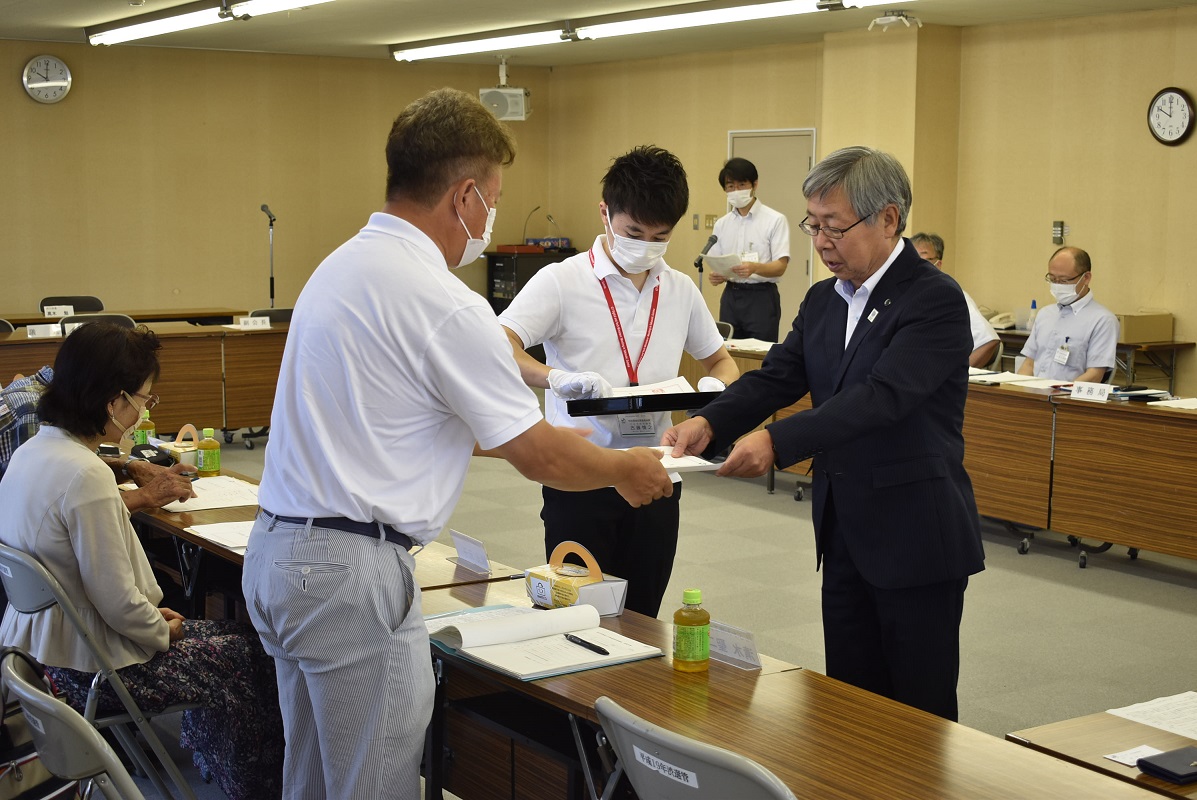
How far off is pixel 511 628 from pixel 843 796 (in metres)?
0.93

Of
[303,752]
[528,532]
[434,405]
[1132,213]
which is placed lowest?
[528,532]

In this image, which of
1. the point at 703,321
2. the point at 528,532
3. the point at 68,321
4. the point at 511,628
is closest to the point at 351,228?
the point at 68,321

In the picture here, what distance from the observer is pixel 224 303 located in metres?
13.0

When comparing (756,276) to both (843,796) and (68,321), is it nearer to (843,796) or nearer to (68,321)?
(68,321)

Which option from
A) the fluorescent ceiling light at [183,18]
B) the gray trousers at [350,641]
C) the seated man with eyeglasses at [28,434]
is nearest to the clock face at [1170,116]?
the fluorescent ceiling light at [183,18]

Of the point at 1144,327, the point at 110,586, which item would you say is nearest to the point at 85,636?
the point at 110,586

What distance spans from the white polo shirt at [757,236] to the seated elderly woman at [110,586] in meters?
6.42

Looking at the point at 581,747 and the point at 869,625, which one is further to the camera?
the point at 869,625

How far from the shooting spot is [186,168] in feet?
41.8

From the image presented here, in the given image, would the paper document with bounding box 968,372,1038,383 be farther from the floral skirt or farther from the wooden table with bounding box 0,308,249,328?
the wooden table with bounding box 0,308,249,328

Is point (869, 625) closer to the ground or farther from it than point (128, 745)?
farther from it

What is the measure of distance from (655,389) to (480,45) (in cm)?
916

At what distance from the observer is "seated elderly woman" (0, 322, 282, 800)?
2938 mm

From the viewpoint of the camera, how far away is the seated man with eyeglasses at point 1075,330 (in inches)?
273
